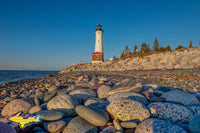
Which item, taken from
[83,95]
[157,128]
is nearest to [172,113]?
[157,128]

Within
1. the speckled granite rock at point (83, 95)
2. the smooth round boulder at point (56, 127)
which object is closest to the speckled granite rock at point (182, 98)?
the speckled granite rock at point (83, 95)

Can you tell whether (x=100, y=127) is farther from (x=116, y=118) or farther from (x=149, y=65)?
(x=149, y=65)

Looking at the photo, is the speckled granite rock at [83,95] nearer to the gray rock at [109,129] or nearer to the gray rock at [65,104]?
the gray rock at [65,104]

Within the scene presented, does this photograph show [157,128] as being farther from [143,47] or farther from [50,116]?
[143,47]

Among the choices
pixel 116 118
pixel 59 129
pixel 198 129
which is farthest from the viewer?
pixel 116 118

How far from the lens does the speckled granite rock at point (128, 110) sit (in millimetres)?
2658

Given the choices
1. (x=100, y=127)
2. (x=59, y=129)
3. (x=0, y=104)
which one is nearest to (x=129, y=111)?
(x=100, y=127)

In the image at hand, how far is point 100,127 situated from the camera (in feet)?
8.49

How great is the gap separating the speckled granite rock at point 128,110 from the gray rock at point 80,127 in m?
0.54

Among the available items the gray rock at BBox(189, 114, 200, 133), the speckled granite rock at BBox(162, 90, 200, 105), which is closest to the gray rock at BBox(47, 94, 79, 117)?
the gray rock at BBox(189, 114, 200, 133)

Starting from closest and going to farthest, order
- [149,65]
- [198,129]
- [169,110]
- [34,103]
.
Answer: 1. [198,129]
2. [169,110]
3. [34,103]
4. [149,65]

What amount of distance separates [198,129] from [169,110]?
36.2 inches

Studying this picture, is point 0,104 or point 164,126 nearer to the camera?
point 164,126

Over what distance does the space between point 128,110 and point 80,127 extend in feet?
3.30
